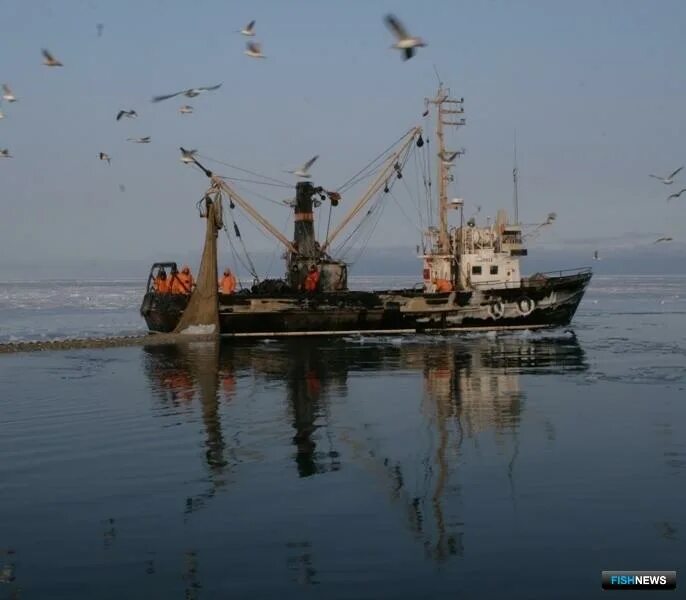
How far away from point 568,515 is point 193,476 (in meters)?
5.11

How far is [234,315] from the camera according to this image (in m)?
40.2

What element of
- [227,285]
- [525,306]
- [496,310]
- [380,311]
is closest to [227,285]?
[227,285]

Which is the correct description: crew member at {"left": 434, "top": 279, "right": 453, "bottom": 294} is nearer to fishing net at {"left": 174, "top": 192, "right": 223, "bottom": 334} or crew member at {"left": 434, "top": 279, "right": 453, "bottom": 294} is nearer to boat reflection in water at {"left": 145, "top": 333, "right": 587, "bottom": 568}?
boat reflection in water at {"left": 145, "top": 333, "right": 587, "bottom": 568}

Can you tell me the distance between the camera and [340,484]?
12.4 metres

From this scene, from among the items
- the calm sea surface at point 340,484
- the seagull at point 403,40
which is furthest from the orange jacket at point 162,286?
the seagull at point 403,40

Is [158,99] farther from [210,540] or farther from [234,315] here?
[234,315]

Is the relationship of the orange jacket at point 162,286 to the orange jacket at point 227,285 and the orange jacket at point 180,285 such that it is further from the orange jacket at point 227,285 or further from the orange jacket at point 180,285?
the orange jacket at point 227,285

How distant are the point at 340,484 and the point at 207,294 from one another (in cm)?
2681

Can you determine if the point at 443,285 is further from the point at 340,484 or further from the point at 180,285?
the point at 340,484

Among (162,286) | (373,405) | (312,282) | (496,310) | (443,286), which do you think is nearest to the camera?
(373,405)

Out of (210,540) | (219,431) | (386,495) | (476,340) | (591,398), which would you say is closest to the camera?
(210,540)

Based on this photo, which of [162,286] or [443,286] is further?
[443,286]

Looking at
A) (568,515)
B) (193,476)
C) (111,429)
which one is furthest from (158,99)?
(568,515)

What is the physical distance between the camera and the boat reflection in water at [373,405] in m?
12.7
